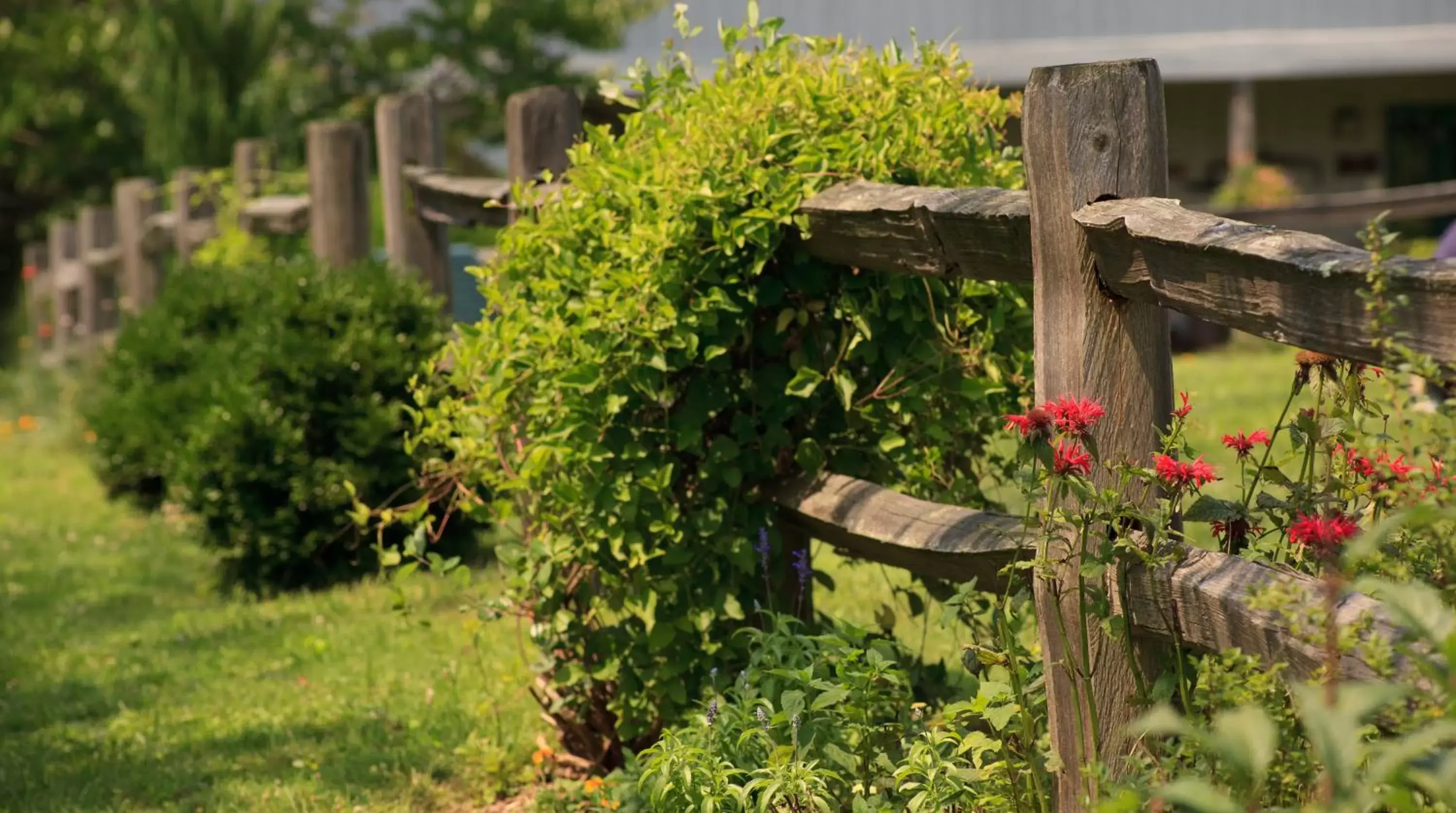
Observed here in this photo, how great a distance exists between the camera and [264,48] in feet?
47.6

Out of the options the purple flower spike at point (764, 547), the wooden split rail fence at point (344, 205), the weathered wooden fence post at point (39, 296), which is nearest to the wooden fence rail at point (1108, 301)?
the purple flower spike at point (764, 547)

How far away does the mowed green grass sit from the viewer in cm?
414

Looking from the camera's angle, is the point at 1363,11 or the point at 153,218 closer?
the point at 153,218

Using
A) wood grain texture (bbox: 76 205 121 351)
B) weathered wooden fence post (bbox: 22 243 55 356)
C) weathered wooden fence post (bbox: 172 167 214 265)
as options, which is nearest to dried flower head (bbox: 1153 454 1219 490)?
weathered wooden fence post (bbox: 172 167 214 265)

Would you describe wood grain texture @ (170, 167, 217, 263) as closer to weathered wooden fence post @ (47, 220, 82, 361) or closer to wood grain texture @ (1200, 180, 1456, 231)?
weathered wooden fence post @ (47, 220, 82, 361)

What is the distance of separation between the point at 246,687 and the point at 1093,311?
3407 mm

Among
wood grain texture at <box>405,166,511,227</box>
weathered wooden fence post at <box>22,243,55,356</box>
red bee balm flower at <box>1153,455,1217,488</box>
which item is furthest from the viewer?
Answer: weathered wooden fence post at <box>22,243,55,356</box>

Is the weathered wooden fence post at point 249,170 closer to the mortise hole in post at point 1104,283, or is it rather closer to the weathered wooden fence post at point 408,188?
the weathered wooden fence post at point 408,188

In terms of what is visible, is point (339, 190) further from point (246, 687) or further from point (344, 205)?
point (246, 687)

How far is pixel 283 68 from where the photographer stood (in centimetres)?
1591

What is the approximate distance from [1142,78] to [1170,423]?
1.86 ft

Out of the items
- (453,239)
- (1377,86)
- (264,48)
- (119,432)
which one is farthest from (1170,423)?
(1377,86)

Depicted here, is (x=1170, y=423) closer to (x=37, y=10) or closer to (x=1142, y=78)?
(x=1142, y=78)

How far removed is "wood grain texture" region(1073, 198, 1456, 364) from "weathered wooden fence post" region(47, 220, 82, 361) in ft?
41.0
